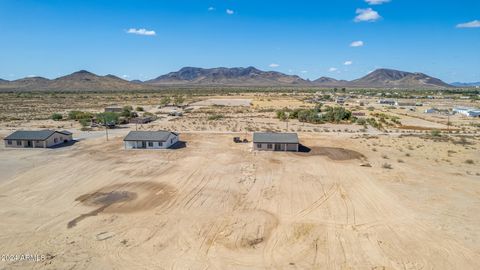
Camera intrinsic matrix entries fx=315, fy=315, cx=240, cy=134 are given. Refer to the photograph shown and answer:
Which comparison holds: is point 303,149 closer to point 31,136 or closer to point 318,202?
point 318,202

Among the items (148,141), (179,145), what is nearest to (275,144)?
(179,145)

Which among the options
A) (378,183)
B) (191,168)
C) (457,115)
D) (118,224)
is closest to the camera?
(118,224)

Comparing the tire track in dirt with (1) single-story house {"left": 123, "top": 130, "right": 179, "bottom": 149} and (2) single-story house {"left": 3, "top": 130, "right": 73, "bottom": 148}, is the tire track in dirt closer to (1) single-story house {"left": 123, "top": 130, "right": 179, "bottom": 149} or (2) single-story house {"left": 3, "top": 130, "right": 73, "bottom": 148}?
(1) single-story house {"left": 123, "top": 130, "right": 179, "bottom": 149}

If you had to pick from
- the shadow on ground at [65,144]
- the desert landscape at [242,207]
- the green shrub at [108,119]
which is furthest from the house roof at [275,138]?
the green shrub at [108,119]

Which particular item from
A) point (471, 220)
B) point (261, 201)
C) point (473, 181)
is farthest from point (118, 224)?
point (473, 181)

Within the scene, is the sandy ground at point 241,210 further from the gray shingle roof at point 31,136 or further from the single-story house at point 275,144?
the gray shingle roof at point 31,136

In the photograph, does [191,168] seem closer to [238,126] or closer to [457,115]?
[238,126]
